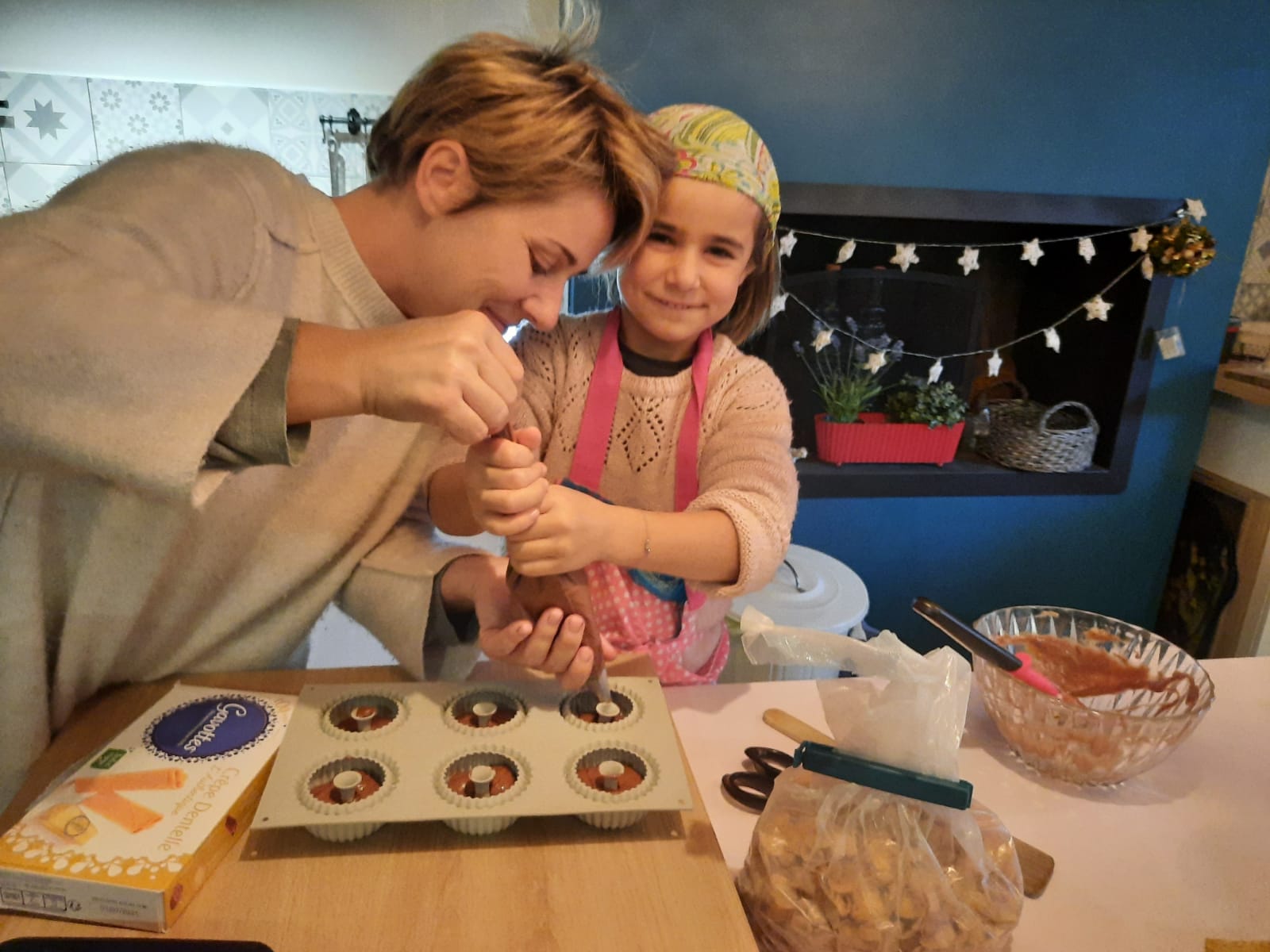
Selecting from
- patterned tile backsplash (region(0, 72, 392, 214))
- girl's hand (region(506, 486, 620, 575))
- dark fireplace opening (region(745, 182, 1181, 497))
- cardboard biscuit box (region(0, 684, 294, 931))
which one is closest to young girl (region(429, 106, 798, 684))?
girl's hand (region(506, 486, 620, 575))

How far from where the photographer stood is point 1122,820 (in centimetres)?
65

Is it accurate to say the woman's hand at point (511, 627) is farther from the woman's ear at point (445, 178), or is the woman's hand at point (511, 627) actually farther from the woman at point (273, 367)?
the woman's ear at point (445, 178)

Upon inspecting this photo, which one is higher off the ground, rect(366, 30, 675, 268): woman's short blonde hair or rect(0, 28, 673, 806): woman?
rect(366, 30, 675, 268): woman's short blonde hair

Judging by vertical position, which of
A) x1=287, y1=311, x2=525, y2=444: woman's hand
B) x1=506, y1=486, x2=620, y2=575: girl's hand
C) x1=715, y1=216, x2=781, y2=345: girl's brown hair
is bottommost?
x1=506, y1=486, x2=620, y2=575: girl's hand

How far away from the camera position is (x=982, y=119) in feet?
5.70

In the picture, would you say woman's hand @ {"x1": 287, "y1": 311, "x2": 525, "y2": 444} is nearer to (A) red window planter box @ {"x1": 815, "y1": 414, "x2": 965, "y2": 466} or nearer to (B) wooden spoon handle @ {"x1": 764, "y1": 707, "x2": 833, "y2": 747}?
(B) wooden spoon handle @ {"x1": 764, "y1": 707, "x2": 833, "y2": 747}

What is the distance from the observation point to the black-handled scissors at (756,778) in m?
0.64

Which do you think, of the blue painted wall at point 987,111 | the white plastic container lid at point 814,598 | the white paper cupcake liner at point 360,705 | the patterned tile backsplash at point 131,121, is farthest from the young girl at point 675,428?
the patterned tile backsplash at point 131,121

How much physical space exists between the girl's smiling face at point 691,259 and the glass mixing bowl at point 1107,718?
42 cm

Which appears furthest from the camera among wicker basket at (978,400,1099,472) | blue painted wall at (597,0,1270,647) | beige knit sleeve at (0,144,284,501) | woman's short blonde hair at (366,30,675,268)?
wicker basket at (978,400,1099,472)

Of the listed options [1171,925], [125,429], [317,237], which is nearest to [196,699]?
[125,429]

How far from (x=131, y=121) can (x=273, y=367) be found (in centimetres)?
242

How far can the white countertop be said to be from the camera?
0.55 metres

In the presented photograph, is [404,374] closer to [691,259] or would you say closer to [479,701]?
[479,701]
